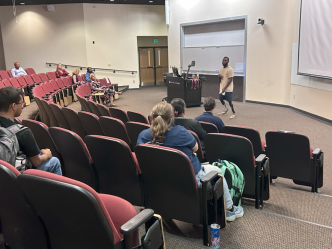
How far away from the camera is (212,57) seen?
35.4ft

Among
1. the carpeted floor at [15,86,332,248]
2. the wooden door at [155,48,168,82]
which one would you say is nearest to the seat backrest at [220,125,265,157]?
the carpeted floor at [15,86,332,248]

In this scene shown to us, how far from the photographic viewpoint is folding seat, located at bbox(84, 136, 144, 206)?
7.25ft

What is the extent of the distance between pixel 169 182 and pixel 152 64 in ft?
45.6

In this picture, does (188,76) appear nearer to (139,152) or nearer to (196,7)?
(196,7)

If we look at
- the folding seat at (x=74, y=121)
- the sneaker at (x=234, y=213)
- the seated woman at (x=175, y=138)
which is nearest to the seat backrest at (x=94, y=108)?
the folding seat at (x=74, y=121)

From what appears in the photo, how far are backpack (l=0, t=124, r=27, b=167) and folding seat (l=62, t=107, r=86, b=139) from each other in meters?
2.06

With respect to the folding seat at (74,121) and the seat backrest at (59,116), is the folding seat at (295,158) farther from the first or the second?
the seat backrest at (59,116)

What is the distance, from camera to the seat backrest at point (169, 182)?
6.43 feet

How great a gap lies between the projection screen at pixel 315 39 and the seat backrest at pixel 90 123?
209 inches

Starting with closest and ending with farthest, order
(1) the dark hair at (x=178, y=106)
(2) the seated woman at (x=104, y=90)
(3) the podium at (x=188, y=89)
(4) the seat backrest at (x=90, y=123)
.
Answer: (1) the dark hair at (x=178, y=106) < (4) the seat backrest at (x=90, y=123) < (3) the podium at (x=188, y=89) < (2) the seated woman at (x=104, y=90)

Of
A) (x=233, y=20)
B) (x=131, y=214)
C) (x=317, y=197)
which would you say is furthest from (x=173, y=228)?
(x=233, y=20)

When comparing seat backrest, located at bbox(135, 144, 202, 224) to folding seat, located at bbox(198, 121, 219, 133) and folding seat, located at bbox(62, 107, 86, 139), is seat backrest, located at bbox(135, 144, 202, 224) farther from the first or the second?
folding seat, located at bbox(62, 107, 86, 139)

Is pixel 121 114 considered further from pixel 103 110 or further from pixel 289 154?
pixel 289 154

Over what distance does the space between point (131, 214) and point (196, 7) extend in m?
10.6
